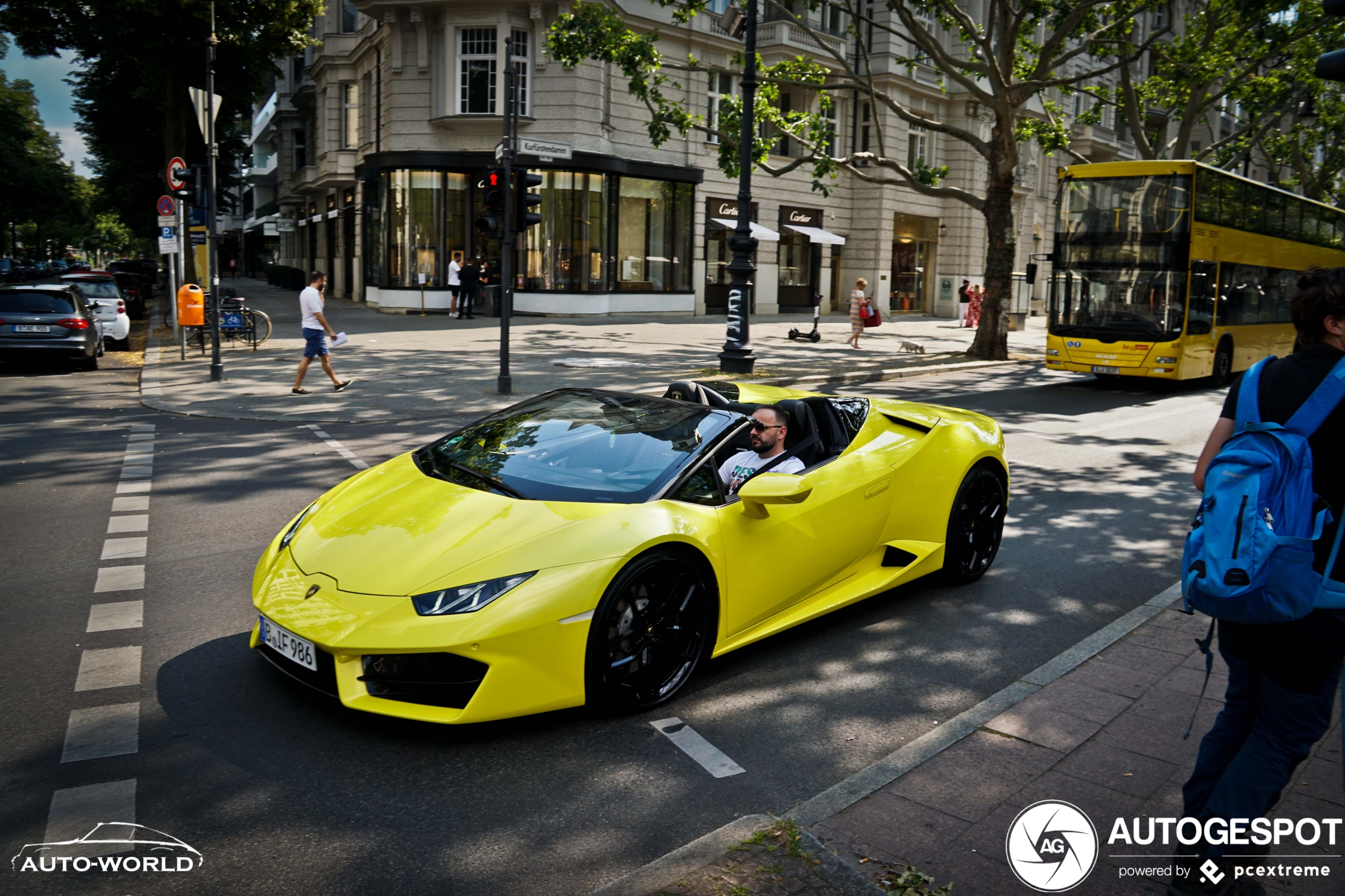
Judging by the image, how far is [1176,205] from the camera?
17.3 m

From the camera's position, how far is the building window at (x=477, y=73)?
29.9m

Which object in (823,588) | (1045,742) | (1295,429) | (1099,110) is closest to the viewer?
(1295,429)

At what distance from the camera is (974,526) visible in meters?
6.42

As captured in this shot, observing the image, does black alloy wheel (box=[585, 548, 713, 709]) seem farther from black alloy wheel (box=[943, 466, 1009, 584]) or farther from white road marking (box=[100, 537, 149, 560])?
white road marking (box=[100, 537, 149, 560])

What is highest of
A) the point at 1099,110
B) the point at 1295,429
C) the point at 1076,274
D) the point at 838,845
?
the point at 1099,110

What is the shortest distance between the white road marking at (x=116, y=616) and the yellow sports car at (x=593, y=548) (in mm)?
1108

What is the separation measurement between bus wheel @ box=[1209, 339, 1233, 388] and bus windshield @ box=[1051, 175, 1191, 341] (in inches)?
91.0

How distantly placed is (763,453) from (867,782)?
2020mm

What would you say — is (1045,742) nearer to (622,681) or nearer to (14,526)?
(622,681)

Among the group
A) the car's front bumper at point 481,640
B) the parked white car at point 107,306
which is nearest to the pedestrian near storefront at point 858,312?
the parked white car at point 107,306

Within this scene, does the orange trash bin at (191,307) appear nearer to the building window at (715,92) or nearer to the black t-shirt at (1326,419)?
the building window at (715,92)

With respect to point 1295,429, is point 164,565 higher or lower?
lower

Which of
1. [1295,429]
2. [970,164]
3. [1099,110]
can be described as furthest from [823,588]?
[970,164]

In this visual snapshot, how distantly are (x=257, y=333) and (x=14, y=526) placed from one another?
1456 cm
